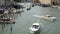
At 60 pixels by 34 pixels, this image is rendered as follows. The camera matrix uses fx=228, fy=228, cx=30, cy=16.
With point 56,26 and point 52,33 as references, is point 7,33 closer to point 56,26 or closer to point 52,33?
point 52,33

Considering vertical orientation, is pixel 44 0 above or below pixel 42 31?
below

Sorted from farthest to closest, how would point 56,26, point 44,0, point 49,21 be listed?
1. point 44,0
2. point 49,21
3. point 56,26

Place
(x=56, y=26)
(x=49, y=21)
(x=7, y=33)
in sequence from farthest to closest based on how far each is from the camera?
(x=49, y=21) < (x=56, y=26) < (x=7, y=33)

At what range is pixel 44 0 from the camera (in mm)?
124625

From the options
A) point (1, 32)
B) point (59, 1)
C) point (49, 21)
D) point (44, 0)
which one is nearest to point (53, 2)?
point (59, 1)

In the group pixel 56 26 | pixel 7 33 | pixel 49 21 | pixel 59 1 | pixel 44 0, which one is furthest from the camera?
pixel 44 0

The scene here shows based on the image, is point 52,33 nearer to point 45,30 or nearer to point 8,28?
point 45,30

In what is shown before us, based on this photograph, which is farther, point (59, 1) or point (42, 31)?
point (59, 1)

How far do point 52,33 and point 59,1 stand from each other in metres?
71.1

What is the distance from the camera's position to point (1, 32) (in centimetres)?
4362

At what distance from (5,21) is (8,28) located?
503 cm

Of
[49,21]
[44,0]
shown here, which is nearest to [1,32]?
[49,21]

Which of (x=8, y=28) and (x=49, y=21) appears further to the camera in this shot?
(x=49, y=21)

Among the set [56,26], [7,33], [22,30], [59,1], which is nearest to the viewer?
[7,33]
